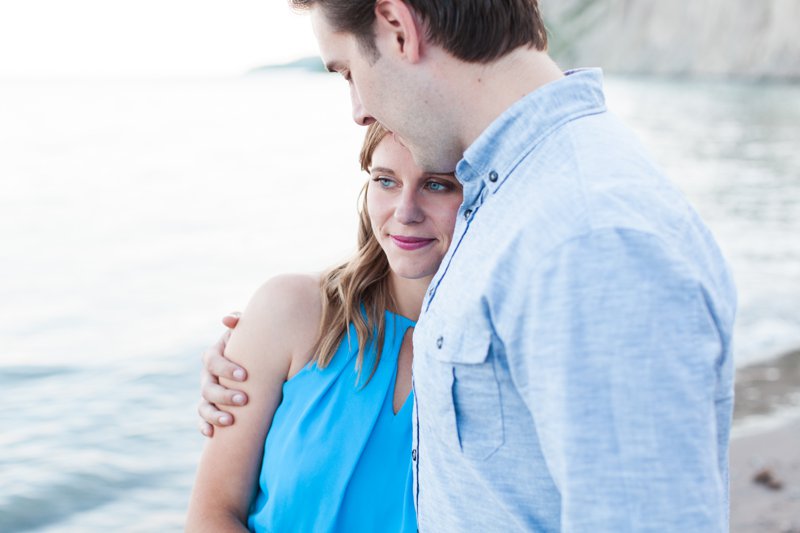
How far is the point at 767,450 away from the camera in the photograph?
5.21 m

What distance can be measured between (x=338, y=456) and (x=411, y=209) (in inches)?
25.4

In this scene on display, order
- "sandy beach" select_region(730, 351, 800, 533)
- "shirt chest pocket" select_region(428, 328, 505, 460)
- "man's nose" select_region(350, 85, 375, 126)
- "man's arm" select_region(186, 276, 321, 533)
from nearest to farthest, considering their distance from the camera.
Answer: "shirt chest pocket" select_region(428, 328, 505, 460) → "man's nose" select_region(350, 85, 375, 126) → "man's arm" select_region(186, 276, 321, 533) → "sandy beach" select_region(730, 351, 800, 533)

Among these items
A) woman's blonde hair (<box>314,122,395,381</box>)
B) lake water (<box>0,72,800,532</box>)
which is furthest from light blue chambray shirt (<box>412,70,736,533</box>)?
lake water (<box>0,72,800,532</box>)

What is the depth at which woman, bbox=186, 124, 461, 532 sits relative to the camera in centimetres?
229

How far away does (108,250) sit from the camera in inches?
473

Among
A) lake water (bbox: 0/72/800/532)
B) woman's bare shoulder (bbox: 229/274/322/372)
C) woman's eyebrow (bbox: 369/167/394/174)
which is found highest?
lake water (bbox: 0/72/800/532)

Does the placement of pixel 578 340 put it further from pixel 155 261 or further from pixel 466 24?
pixel 155 261

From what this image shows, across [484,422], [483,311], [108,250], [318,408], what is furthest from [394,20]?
[108,250]

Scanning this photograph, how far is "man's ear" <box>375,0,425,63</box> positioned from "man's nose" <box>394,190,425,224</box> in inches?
30.8

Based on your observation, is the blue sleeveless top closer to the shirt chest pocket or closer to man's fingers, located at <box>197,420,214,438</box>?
man's fingers, located at <box>197,420,214,438</box>

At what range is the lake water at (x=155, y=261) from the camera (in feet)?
18.8

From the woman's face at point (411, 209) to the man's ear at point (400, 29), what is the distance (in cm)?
74

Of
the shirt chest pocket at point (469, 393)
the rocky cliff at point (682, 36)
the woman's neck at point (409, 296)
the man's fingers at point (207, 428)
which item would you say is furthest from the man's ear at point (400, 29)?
the rocky cliff at point (682, 36)

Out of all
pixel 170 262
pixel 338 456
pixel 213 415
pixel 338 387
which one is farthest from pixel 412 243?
pixel 170 262
